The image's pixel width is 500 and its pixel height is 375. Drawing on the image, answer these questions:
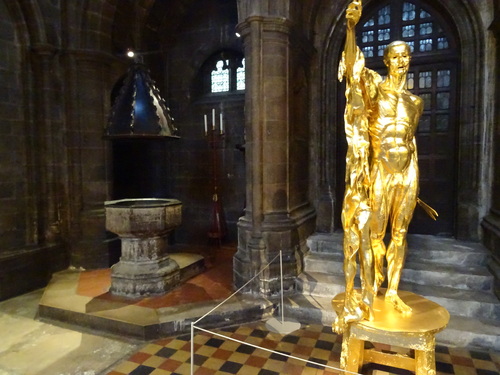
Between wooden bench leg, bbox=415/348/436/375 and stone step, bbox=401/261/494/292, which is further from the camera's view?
stone step, bbox=401/261/494/292

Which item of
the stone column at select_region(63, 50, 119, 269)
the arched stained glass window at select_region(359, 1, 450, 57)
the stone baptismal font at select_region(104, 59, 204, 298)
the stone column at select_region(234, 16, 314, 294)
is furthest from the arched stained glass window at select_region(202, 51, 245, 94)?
the stone baptismal font at select_region(104, 59, 204, 298)

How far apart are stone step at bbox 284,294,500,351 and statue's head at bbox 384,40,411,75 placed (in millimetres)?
2578

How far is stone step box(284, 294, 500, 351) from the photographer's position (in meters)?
3.69

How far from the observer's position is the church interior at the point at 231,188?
3967mm

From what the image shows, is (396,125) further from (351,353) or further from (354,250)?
(351,353)

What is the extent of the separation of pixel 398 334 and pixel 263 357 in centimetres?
135

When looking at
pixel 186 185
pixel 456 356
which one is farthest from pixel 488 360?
pixel 186 185

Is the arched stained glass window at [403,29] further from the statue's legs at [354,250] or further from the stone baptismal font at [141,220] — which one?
the statue's legs at [354,250]

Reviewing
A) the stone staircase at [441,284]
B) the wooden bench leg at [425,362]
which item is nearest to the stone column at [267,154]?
the stone staircase at [441,284]

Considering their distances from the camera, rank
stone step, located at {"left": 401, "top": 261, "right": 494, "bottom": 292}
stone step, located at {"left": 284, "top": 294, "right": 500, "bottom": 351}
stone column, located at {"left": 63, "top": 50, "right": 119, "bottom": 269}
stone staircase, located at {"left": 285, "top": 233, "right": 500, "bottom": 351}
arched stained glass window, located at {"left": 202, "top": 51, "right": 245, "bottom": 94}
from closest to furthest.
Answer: stone step, located at {"left": 284, "top": 294, "right": 500, "bottom": 351} < stone staircase, located at {"left": 285, "top": 233, "right": 500, "bottom": 351} < stone step, located at {"left": 401, "top": 261, "right": 494, "bottom": 292} < stone column, located at {"left": 63, "top": 50, "right": 119, "bottom": 269} < arched stained glass window, located at {"left": 202, "top": 51, "right": 245, "bottom": 94}

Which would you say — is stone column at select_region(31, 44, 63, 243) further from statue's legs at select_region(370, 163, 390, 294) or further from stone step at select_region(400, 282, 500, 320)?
stone step at select_region(400, 282, 500, 320)

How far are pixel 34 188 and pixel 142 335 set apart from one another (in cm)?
334

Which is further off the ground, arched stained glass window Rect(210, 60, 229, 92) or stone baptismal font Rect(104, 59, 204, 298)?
arched stained glass window Rect(210, 60, 229, 92)

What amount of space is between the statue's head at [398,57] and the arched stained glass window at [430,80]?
10.8 feet
